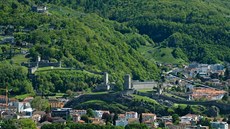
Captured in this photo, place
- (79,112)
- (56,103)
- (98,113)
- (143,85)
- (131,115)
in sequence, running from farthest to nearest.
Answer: (143,85), (56,103), (79,112), (98,113), (131,115)

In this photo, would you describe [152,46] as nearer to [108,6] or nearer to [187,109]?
[108,6]

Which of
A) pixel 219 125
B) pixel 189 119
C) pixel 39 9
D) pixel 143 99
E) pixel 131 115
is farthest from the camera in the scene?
pixel 39 9

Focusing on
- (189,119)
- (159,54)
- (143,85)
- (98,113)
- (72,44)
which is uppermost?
(72,44)

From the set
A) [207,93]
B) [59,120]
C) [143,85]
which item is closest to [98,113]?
[59,120]

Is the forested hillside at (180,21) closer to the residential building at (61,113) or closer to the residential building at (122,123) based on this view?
the residential building at (61,113)

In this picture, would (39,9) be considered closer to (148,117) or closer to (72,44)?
(72,44)

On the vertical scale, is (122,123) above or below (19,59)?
below

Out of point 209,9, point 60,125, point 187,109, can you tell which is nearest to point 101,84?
point 187,109

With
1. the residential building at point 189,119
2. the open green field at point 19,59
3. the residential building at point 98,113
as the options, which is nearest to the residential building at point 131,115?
the residential building at point 98,113
